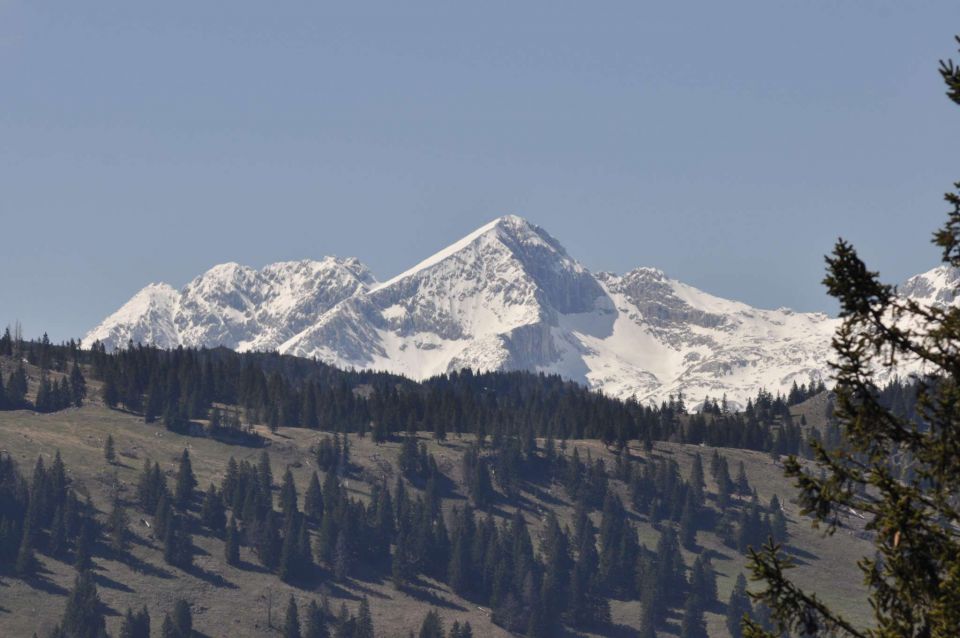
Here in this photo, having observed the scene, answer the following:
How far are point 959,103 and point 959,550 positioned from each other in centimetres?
659

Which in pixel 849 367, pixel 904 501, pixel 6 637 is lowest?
pixel 6 637

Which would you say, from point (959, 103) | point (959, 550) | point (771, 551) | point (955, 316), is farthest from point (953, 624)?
point (959, 103)

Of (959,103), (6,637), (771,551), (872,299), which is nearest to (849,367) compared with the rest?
(872,299)

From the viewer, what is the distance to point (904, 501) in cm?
2106

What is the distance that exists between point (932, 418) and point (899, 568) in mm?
2264

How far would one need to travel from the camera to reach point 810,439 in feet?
73.7

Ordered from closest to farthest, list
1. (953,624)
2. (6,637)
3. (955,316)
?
(953,624), (955,316), (6,637)

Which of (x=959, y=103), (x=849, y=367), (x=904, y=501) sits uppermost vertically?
(x=959, y=103)

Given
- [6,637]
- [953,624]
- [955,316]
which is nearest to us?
[953,624]

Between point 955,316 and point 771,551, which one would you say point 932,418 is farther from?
point 771,551

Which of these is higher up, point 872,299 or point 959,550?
point 872,299

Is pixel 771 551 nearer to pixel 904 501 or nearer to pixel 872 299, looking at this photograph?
pixel 904 501

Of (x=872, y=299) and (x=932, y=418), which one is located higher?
(x=872, y=299)

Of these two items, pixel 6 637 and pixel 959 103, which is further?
pixel 6 637
